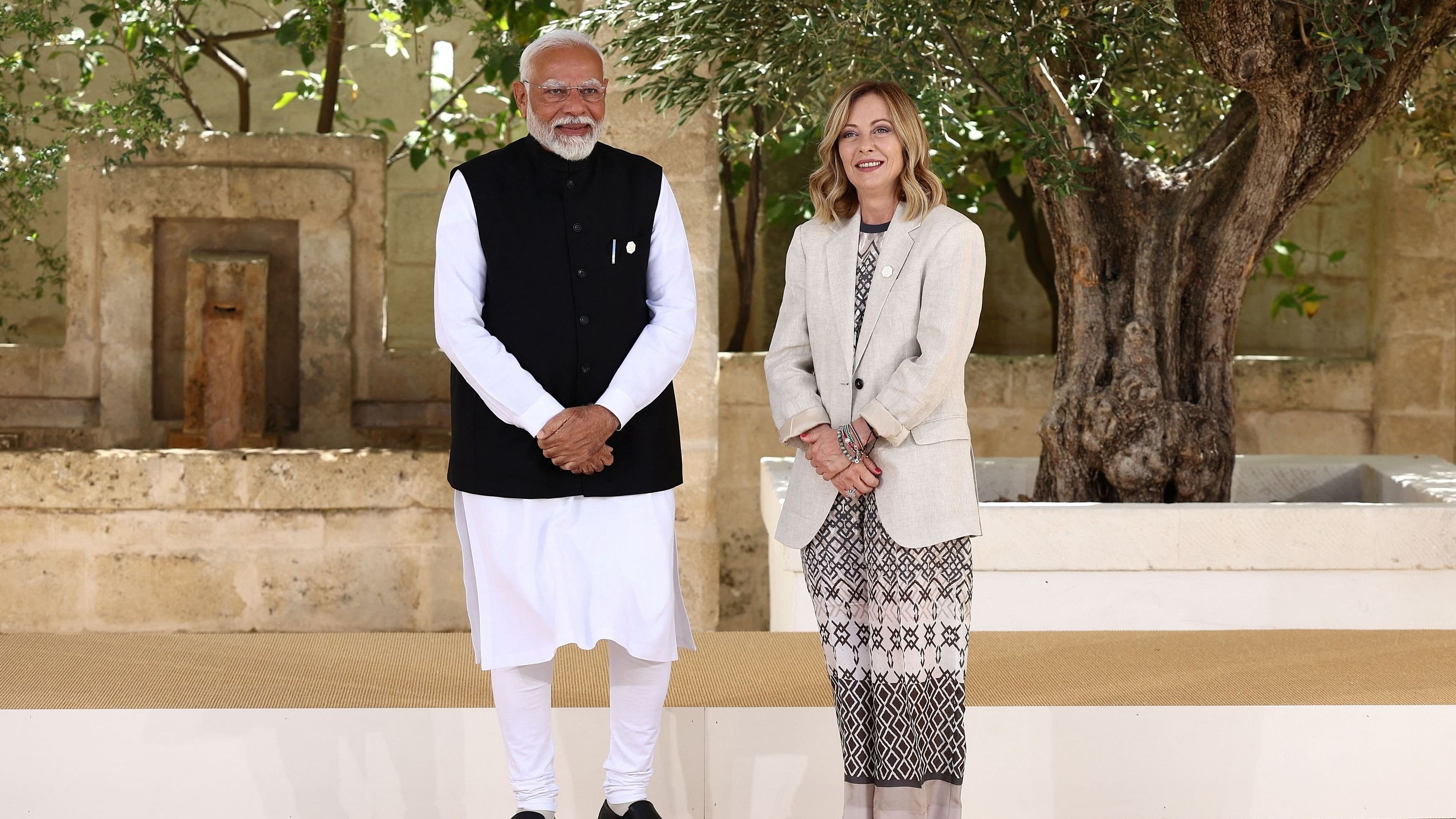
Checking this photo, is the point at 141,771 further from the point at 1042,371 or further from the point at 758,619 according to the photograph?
the point at 1042,371

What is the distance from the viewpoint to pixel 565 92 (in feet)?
9.01

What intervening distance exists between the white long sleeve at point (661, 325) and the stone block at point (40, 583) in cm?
308

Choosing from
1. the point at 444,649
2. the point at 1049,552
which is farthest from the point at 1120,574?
the point at 444,649

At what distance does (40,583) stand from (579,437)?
3176 mm

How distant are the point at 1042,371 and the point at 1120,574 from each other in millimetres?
1988

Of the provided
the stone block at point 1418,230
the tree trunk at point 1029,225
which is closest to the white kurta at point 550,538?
the tree trunk at point 1029,225

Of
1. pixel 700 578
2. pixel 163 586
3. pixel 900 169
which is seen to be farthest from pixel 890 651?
pixel 163 586

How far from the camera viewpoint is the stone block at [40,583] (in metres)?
5.00

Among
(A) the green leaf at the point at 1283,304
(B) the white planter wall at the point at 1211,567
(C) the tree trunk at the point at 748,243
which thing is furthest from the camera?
(A) the green leaf at the point at 1283,304

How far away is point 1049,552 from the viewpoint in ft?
12.9

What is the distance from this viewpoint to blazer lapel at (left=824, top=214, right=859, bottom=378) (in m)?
2.71

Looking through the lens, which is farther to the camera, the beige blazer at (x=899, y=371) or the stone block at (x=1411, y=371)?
the stone block at (x=1411, y=371)

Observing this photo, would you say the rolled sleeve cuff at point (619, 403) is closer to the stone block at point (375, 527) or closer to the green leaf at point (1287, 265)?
the stone block at point (375, 527)

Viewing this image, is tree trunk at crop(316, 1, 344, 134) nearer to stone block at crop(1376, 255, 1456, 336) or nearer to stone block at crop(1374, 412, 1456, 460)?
stone block at crop(1376, 255, 1456, 336)
